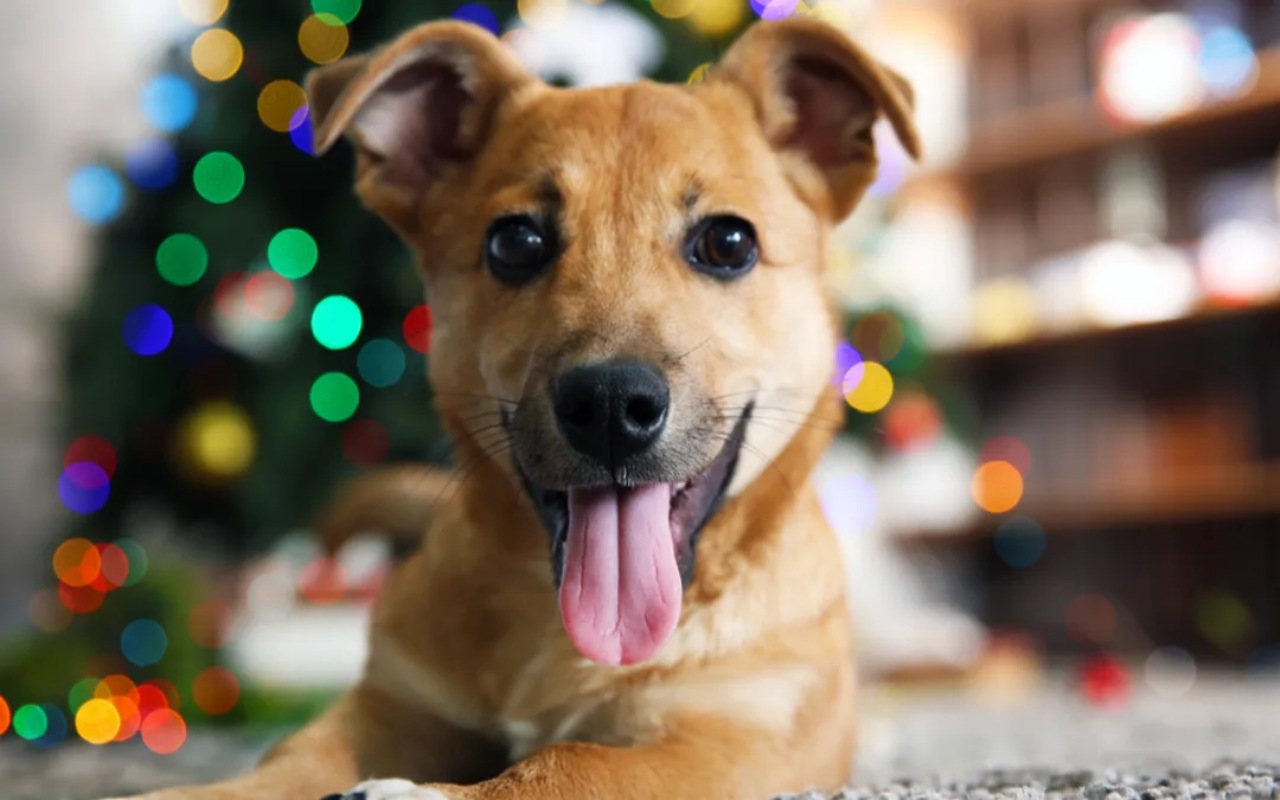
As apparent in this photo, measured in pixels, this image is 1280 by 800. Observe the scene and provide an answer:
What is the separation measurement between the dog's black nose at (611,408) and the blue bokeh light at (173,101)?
114 inches

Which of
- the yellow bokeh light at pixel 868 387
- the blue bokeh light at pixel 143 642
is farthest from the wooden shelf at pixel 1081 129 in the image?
the blue bokeh light at pixel 143 642

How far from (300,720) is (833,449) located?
2.29m

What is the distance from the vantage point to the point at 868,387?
12.6ft

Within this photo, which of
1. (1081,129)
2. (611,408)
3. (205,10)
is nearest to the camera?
(611,408)

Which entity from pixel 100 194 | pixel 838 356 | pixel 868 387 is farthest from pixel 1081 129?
pixel 100 194

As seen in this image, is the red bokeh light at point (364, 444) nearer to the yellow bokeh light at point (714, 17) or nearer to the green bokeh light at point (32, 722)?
the green bokeh light at point (32, 722)

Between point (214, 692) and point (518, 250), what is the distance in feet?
6.62

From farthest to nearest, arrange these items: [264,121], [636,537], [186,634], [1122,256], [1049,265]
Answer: [1049,265]
[1122,256]
[264,121]
[186,634]
[636,537]

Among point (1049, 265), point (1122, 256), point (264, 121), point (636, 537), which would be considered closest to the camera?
point (636, 537)

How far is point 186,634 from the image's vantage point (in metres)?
2.98

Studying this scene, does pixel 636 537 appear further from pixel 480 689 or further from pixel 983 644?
pixel 983 644

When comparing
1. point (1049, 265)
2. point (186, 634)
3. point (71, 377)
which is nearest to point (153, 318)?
point (71, 377)

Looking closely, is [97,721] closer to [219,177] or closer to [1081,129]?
[219,177]

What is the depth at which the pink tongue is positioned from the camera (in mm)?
1360
